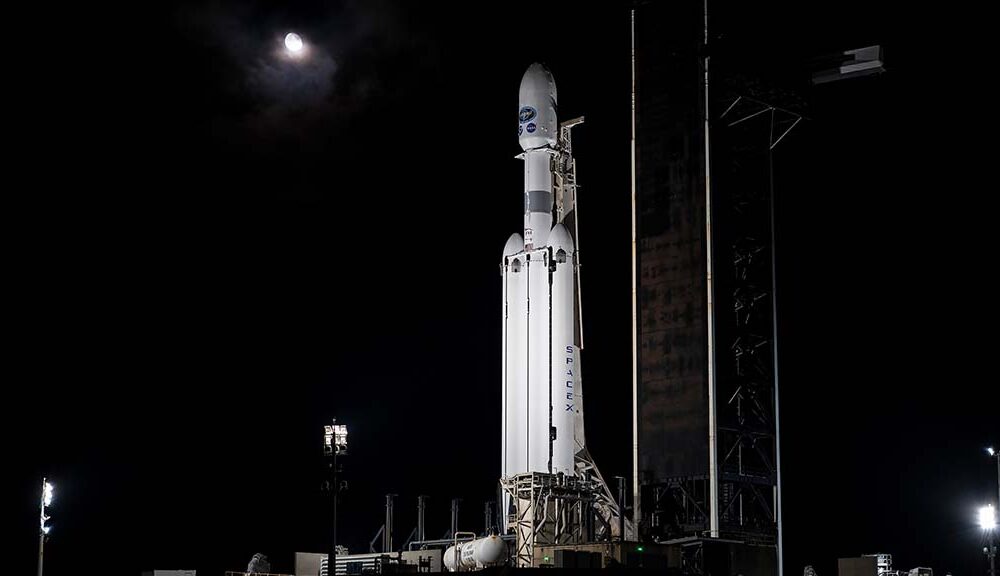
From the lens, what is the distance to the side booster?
47031mm

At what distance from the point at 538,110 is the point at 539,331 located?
329 inches

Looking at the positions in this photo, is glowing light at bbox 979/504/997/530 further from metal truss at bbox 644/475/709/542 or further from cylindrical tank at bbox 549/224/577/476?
cylindrical tank at bbox 549/224/577/476

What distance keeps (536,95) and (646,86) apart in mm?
4012

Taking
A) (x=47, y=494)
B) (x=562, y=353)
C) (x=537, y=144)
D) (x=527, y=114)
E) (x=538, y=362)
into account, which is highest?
(x=527, y=114)

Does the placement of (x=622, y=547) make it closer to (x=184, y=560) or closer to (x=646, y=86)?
(x=646, y=86)

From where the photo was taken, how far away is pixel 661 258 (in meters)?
48.3

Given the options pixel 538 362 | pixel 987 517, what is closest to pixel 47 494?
pixel 538 362

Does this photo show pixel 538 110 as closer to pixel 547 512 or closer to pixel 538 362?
pixel 538 362

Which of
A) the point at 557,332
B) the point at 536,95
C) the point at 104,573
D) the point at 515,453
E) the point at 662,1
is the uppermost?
the point at 662,1

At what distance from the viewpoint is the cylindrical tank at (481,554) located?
44500mm

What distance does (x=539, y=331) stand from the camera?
47.9 m

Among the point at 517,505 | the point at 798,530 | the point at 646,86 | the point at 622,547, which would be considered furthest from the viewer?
the point at 798,530

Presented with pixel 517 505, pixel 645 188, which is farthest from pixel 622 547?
pixel 645 188

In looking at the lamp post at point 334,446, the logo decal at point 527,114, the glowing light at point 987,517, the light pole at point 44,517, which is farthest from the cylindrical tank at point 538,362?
the light pole at point 44,517
